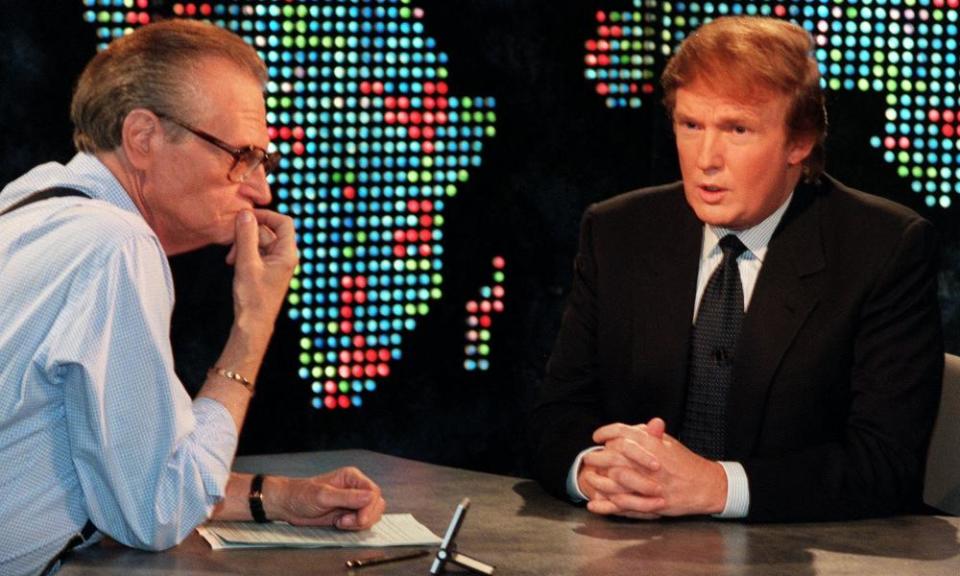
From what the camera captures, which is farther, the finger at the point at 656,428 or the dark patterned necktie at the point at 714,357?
the dark patterned necktie at the point at 714,357

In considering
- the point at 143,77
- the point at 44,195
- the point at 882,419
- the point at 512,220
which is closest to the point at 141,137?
the point at 143,77

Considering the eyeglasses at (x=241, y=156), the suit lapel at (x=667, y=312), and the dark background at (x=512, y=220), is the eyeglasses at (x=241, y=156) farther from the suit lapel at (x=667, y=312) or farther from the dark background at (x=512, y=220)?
the dark background at (x=512, y=220)

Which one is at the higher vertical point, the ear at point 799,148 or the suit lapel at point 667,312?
the ear at point 799,148

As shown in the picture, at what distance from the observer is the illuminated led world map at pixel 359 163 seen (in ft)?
13.4

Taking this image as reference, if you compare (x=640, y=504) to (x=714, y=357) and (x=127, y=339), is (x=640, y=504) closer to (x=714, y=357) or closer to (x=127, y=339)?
(x=714, y=357)

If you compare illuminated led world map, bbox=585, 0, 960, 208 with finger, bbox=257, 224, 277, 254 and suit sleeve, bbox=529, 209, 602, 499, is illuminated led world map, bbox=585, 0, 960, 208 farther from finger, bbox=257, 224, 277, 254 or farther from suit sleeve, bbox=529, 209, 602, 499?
finger, bbox=257, 224, 277, 254

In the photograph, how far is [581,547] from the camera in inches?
95.9

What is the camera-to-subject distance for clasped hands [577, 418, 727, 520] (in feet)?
→ 8.59

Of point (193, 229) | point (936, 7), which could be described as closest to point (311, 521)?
point (193, 229)

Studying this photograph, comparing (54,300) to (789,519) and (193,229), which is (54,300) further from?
(789,519)

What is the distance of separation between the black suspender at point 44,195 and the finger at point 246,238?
327mm

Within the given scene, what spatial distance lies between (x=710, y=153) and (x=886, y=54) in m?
1.59

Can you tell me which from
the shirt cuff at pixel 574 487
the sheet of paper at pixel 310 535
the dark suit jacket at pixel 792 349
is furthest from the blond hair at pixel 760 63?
the sheet of paper at pixel 310 535

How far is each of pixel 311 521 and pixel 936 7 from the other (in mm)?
2767
